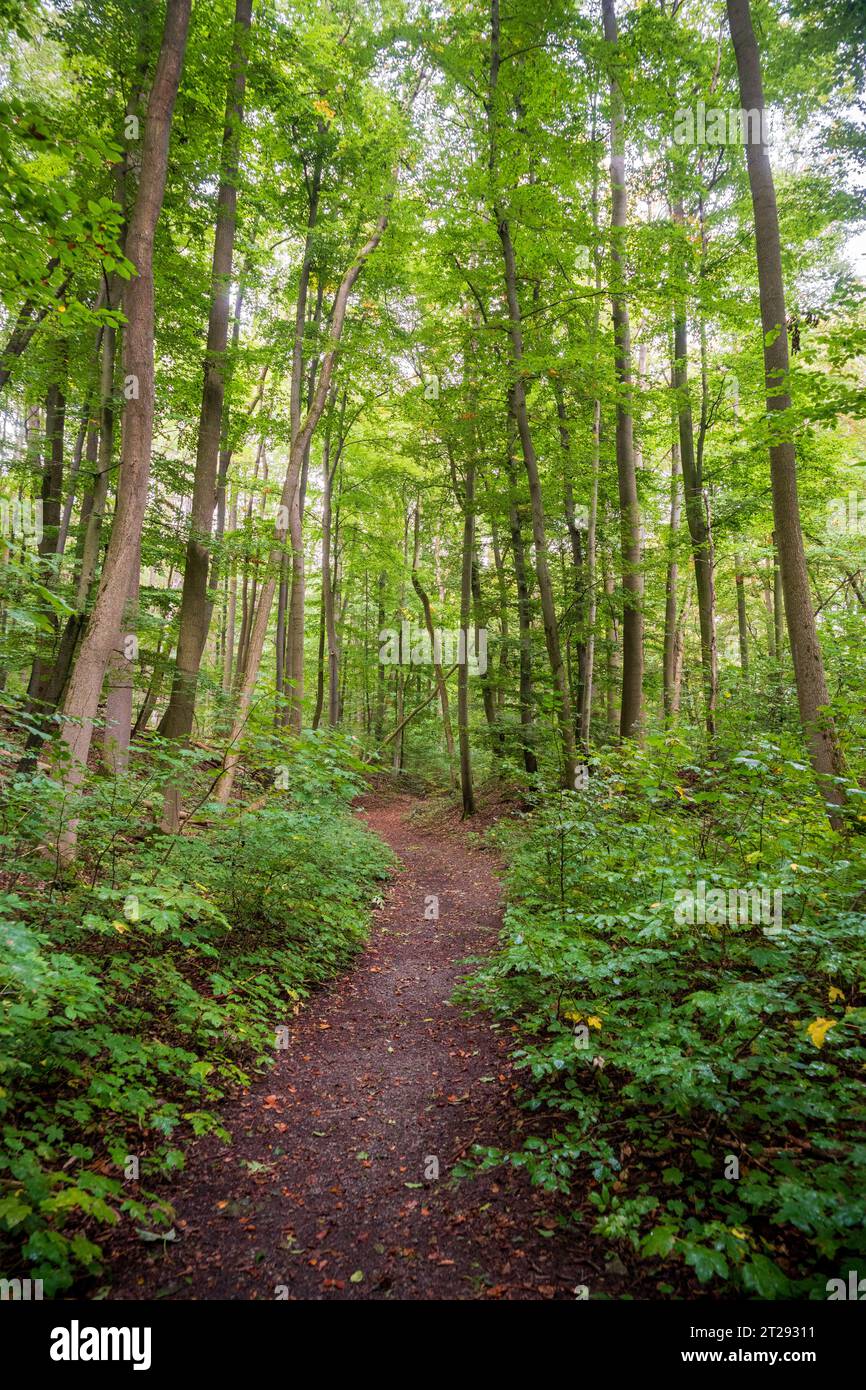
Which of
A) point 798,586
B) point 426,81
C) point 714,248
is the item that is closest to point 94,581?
point 798,586

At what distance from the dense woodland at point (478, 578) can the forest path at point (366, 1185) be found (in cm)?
20

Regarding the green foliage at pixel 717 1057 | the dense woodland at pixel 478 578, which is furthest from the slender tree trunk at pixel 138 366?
the green foliage at pixel 717 1057

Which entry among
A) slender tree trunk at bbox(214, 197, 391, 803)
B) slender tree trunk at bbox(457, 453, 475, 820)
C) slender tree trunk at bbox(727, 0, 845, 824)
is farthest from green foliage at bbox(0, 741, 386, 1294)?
slender tree trunk at bbox(457, 453, 475, 820)

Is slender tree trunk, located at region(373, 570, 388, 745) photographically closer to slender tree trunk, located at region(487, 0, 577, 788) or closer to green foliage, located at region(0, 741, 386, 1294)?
slender tree trunk, located at region(487, 0, 577, 788)

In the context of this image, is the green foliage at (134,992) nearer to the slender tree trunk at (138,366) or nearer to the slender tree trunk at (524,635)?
the slender tree trunk at (138,366)

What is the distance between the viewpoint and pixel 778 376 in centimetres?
698

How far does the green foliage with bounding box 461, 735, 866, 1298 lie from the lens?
2504 millimetres

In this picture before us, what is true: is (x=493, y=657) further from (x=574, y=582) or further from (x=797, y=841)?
(x=797, y=841)

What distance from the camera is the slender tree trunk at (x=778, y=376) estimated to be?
22.8 feet

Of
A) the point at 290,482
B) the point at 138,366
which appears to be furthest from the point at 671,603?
the point at 138,366

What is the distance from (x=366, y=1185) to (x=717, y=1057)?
218 centimetres

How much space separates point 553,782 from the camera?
9875 mm

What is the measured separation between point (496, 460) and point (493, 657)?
4702 millimetres

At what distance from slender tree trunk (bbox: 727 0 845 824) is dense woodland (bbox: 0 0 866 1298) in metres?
0.07
